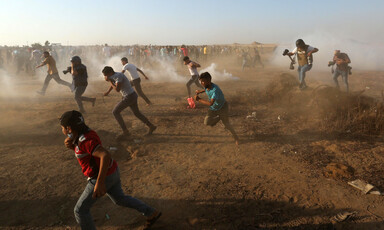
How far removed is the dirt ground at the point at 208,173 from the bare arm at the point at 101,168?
985mm

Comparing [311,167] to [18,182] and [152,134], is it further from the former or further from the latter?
[18,182]

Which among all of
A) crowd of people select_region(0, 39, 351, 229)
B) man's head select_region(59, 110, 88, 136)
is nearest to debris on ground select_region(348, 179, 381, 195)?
crowd of people select_region(0, 39, 351, 229)

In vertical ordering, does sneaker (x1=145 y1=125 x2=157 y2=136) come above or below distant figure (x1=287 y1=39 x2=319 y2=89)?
below

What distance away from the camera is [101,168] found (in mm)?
2150

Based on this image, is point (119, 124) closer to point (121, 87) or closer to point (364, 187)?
point (121, 87)

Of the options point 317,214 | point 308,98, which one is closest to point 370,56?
point 308,98

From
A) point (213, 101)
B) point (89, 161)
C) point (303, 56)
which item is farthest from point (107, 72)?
point (303, 56)

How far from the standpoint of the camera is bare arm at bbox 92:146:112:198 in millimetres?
2133

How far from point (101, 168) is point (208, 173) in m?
2.26

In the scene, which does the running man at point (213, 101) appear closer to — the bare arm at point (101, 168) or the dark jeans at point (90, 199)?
the dark jeans at point (90, 199)

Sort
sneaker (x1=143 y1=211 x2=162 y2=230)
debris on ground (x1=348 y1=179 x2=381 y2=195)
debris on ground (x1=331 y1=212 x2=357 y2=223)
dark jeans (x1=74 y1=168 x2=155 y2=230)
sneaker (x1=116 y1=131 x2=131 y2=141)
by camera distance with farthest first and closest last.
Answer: sneaker (x1=116 y1=131 x2=131 y2=141) → debris on ground (x1=348 y1=179 x2=381 y2=195) → debris on ground (x1=331 y1=212 x2=357 y2=223) → sneaker (x1=143 y1=211 x2=162 y2=230) → dark jeans (x1=74 y1=168 x2=155 y2=230)

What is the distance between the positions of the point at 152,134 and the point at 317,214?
3.89 metres

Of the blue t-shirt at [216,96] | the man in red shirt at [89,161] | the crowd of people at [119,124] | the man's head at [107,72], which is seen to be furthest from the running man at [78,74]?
the man in red shirt at [89,161]

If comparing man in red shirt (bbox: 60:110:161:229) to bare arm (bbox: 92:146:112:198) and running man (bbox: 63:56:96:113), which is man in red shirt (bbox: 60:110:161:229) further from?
running man (bbox: 63:56:96:113)
